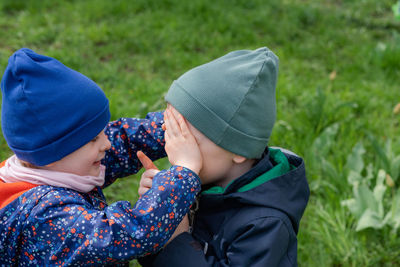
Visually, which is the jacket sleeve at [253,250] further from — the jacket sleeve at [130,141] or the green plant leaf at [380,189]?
the green plant leaf at [380,189]

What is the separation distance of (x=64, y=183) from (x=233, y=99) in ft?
2.22

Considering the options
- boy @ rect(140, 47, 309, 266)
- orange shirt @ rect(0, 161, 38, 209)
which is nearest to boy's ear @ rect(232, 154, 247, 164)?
boy @ rect(140, 47, 309, 266)

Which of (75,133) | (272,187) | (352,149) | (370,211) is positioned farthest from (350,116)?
(75,133)

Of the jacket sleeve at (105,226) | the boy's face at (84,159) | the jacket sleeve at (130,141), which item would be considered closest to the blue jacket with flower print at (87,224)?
the jacket sleeve at (105,226)

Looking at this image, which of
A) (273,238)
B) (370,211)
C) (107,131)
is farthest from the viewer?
(370,211)

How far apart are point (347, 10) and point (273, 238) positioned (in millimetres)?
4939

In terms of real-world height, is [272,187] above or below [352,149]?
above

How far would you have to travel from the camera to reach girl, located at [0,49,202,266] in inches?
55.5

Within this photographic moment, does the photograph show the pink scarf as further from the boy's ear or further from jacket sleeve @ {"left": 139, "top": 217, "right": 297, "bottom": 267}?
the boy's ear

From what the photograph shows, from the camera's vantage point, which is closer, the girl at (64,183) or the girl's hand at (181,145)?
the girl at (64,183)

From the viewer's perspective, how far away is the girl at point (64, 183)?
4.62 feet

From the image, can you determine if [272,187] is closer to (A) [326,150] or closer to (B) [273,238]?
(B) [273,238]

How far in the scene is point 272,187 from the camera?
162 cm

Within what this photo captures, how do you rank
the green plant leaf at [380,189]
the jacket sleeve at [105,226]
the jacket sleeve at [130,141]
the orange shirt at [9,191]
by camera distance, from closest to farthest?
the jacket sleeve at [105,226], the orange shirt at [9,191], the jacket sleeve at [130,141], the green plant leaf at [380,189]
